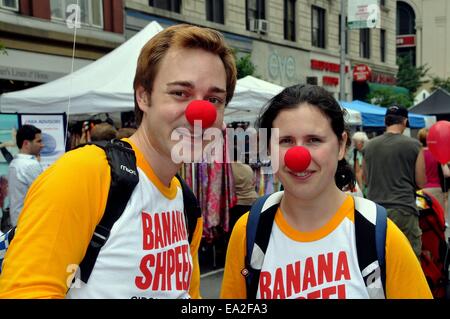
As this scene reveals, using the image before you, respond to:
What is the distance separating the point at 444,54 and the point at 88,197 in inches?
1521

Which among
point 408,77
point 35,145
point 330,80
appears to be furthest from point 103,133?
point 408,77

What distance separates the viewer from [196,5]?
16578 millimetres

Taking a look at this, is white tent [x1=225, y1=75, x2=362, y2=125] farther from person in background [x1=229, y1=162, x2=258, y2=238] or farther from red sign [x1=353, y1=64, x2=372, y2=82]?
red sign [x1=353, y1=64, x2=372, y2=82]

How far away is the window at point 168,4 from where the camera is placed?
15.4m

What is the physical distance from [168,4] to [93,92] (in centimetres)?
1013

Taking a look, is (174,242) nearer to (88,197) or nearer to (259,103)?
(88,197)

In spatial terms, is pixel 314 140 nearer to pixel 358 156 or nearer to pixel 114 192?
pixel 114 192

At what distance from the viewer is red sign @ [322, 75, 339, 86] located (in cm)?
2350

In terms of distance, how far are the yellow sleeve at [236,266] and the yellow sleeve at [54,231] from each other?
2.09 feet

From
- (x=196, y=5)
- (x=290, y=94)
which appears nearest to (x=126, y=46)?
(x=290, y=94)

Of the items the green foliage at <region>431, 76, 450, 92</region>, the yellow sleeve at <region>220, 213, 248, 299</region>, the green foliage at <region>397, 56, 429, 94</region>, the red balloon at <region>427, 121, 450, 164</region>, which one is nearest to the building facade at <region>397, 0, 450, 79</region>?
the green foliage at <region>431, 76, 450, 92</region>

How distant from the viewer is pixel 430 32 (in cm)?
3538

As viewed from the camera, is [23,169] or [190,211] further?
[23,169]

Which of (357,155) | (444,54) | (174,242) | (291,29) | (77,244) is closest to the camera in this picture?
(77,244)
